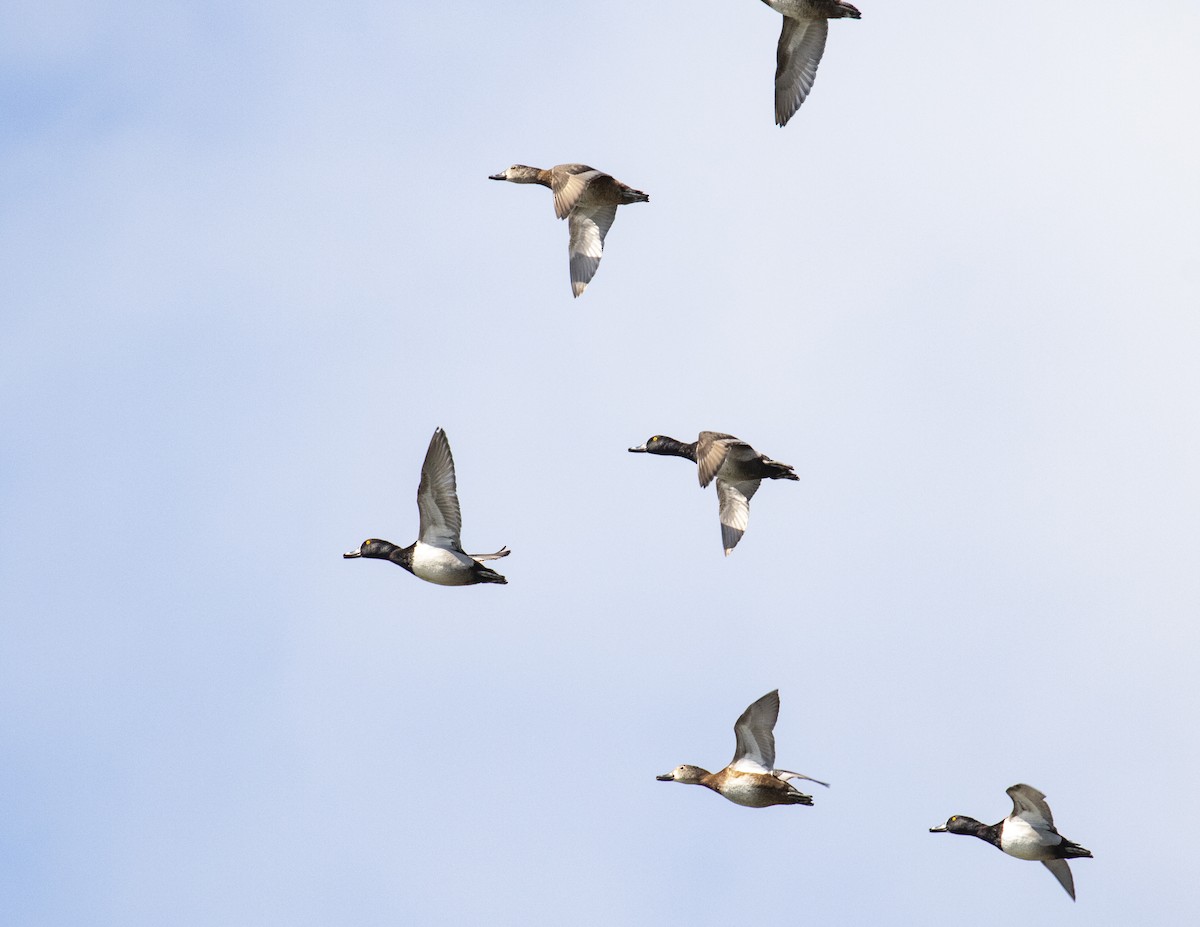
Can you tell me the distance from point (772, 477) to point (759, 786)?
431 centimetres

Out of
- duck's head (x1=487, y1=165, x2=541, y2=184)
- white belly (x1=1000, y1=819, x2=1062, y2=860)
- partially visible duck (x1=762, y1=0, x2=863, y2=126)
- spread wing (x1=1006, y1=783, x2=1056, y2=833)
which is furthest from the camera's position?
duck's head (x1=487, y1=165, x2=541, y2=184)

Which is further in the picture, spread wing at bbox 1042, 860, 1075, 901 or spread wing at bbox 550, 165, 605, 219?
spread wing at bbox 550, 165, 605, 219

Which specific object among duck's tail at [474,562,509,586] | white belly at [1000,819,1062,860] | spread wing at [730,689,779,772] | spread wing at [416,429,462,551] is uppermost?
spread wing at [416,429,462,551]

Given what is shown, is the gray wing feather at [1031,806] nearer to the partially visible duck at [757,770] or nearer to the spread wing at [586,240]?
the partially visible duck at [757,770]

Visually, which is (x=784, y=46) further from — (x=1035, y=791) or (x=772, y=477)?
(x=1035, y=791)

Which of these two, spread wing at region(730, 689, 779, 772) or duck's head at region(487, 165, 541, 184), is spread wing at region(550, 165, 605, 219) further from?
spread wing at region(730, 689, 779, 772)

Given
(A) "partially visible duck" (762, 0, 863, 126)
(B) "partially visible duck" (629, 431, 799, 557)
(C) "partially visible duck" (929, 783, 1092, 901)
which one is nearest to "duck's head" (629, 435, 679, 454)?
(B) "partially visible duck" (629, 431, 799, 557)

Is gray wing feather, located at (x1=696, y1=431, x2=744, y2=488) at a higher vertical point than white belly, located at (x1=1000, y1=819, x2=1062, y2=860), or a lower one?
higher

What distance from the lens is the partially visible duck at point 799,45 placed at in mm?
23891

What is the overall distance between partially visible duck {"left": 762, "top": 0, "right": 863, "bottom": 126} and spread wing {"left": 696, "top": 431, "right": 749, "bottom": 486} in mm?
4195

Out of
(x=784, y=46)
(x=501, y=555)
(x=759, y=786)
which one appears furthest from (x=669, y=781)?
(x=784, y=46)

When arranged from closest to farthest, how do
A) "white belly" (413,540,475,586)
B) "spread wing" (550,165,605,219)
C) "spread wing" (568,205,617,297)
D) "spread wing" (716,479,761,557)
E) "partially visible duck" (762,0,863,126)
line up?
1. "white belly" (413,540,475,586)
2. "partially visible duck" (762,0,863,126)
3. "spread wing" (716,479,761,557)
4. "spread wing" (550,165,605,219)
5. "spread wing" (568,205,617,297)

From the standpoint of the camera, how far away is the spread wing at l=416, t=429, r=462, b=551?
21.6 metres

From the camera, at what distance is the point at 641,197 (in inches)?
1007
